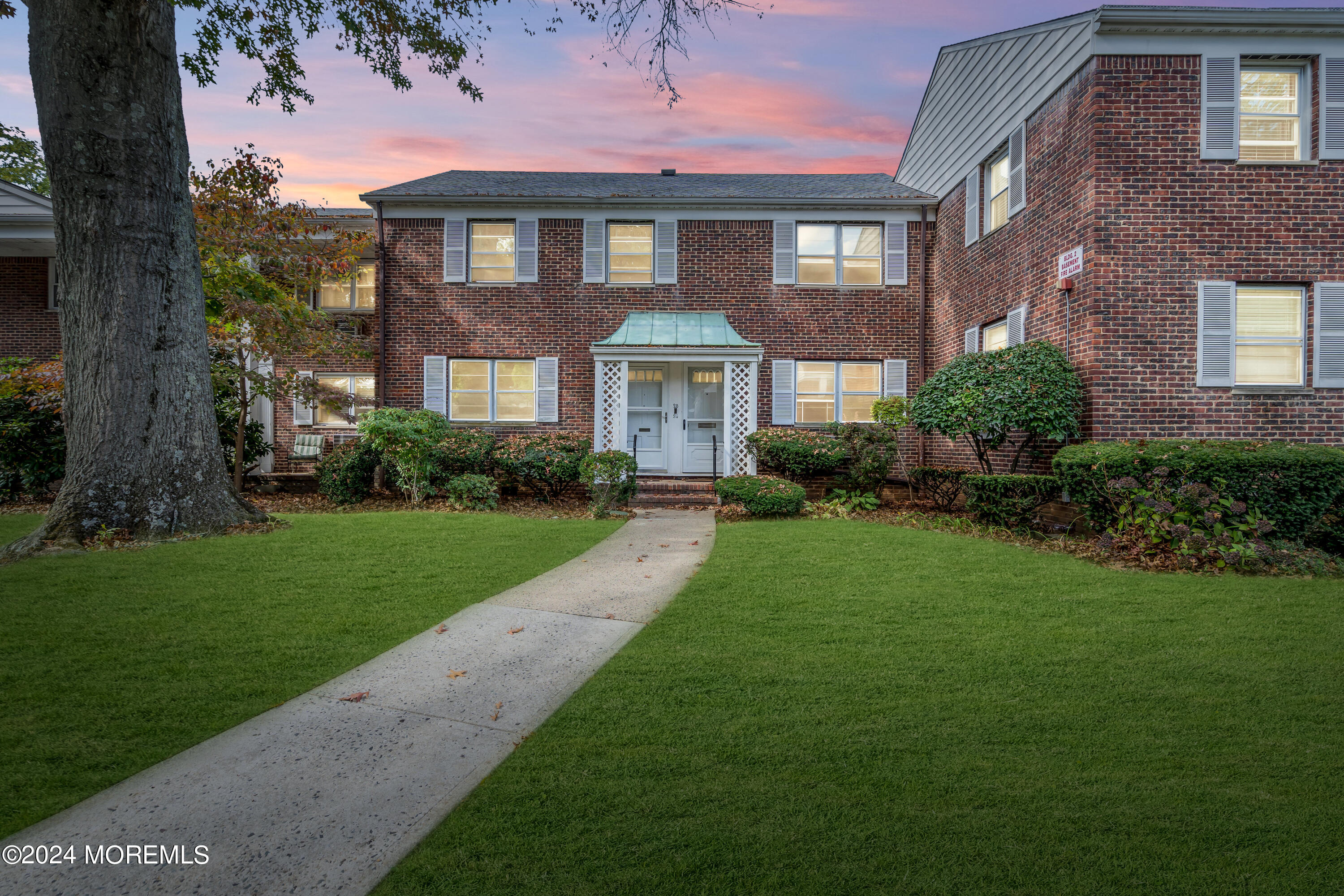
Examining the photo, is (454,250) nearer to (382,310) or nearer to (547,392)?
(382,310)

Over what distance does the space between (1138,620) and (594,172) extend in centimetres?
1510

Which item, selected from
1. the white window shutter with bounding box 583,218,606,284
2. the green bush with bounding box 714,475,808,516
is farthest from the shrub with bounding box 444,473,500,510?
the white window shutter with bounding box 583,218,606,284

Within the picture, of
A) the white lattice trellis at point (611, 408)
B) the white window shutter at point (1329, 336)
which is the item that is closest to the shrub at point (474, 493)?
the white lattice trellis at point (611, 408)

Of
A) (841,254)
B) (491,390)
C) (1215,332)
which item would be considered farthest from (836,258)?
(491,390)

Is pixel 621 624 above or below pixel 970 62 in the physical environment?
below

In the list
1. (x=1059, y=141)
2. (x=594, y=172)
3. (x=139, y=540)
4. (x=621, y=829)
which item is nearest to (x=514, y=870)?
(x=621, y=829)

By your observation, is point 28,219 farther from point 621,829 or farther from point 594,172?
point 621,829

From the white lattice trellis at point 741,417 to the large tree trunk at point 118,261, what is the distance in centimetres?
833

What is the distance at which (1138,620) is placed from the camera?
4840 mm

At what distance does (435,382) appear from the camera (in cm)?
1405

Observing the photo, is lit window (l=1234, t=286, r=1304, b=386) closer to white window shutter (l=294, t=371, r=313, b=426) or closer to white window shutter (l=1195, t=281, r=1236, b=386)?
white window shutter (l=1195, t=281, r=1236, b=386)

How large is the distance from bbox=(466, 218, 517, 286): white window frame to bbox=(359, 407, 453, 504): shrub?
3.82 meters

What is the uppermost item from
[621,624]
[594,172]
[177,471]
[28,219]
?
[594,172]

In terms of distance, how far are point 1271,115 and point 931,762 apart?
426 inches
